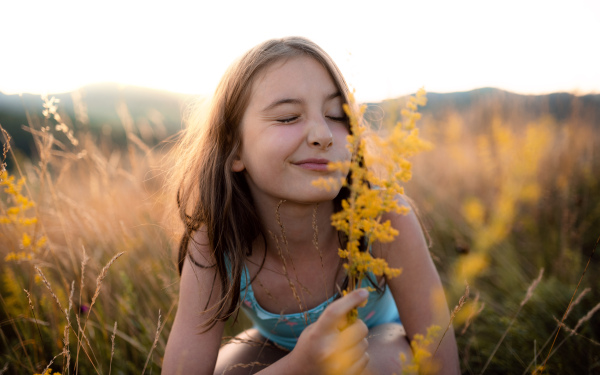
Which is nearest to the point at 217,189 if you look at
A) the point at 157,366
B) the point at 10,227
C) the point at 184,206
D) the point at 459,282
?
the point at 184,206

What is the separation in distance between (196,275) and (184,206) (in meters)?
0.43

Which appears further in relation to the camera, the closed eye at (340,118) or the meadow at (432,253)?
the meadow at (432,253)

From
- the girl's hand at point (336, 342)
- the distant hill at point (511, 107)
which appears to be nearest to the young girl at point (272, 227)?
the girl's hand at point (336, 342)

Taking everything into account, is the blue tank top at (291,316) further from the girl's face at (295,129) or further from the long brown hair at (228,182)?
the girl's face at (295,129)

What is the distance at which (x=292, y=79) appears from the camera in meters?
1.69

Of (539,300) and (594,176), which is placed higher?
(594,176)

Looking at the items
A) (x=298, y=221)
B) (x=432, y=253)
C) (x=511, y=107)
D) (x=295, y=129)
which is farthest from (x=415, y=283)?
(x=511, y=107)

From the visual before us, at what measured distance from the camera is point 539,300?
241 centimetres

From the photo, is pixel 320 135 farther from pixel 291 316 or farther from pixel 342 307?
pixel 291 316

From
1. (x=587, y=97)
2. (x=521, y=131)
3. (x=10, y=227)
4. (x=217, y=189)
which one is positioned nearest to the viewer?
(x=217, y=189)

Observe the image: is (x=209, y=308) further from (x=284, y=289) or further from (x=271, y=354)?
(x=271, y=354)

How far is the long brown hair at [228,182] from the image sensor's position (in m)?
1.81

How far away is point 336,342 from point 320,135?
0.82 meters

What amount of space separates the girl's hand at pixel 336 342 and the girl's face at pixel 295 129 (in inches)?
25.6
